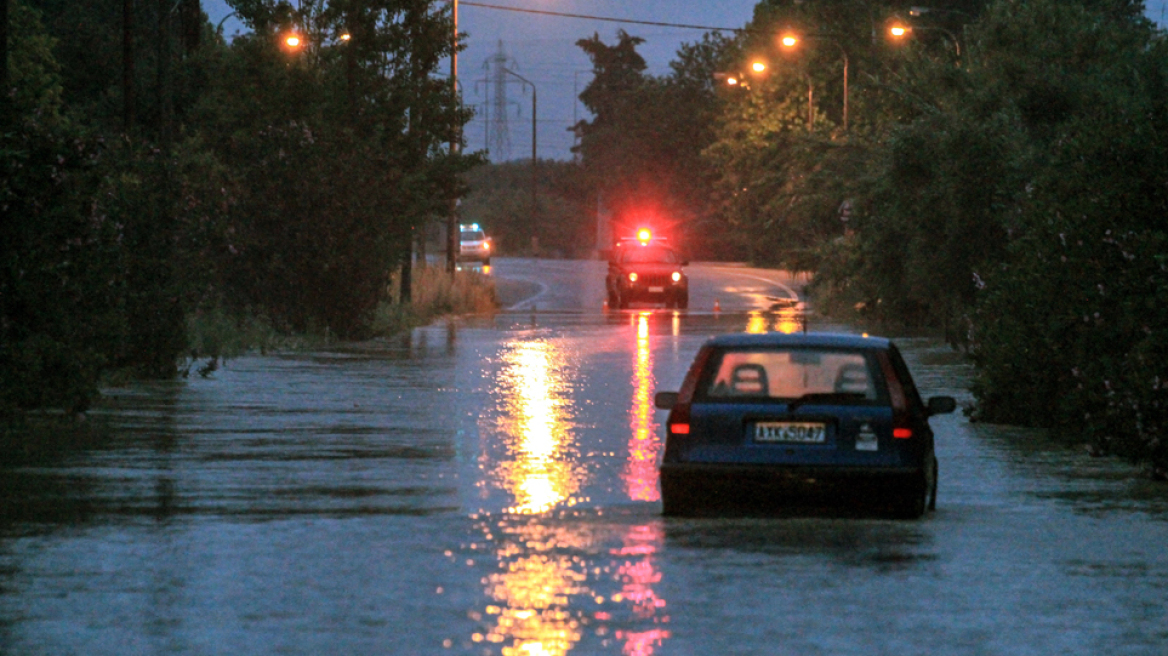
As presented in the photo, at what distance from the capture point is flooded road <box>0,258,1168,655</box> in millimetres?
8750

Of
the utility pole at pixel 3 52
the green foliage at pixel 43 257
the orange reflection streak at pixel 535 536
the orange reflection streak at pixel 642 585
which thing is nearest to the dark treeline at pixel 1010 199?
the orange reflection streak at pixel 535 536

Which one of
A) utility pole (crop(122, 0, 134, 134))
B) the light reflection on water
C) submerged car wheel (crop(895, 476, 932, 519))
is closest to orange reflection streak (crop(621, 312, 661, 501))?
the light reflection on water

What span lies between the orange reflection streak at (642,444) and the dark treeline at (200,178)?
5262mm

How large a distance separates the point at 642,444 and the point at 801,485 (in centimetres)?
610

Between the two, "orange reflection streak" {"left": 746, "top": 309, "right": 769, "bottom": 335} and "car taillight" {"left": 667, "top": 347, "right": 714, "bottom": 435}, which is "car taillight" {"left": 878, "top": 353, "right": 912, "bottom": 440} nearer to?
"car taillight" {"left": 667, "top": 347, "right": 714, "bottom": 435}

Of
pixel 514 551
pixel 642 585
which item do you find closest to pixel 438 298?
pixel 514 551

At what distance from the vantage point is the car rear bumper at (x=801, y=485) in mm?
12023

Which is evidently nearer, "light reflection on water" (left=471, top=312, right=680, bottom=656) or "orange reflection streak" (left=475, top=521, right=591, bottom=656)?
"orange reflection streak" (left=475, top=521, right=591, bottom=656)

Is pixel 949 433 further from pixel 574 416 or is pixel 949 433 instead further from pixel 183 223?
pixel 183 223

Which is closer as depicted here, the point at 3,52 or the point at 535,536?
the point at 535,536

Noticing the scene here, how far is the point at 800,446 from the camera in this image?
12.1 m

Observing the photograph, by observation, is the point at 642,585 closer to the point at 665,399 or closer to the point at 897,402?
the point at 897,402

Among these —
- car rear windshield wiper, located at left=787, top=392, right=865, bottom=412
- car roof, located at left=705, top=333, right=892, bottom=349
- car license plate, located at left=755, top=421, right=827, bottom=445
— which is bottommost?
car license plate, located at left=755, top=421, right=827, bottom=445

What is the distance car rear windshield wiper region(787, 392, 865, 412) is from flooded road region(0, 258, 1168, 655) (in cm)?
78
